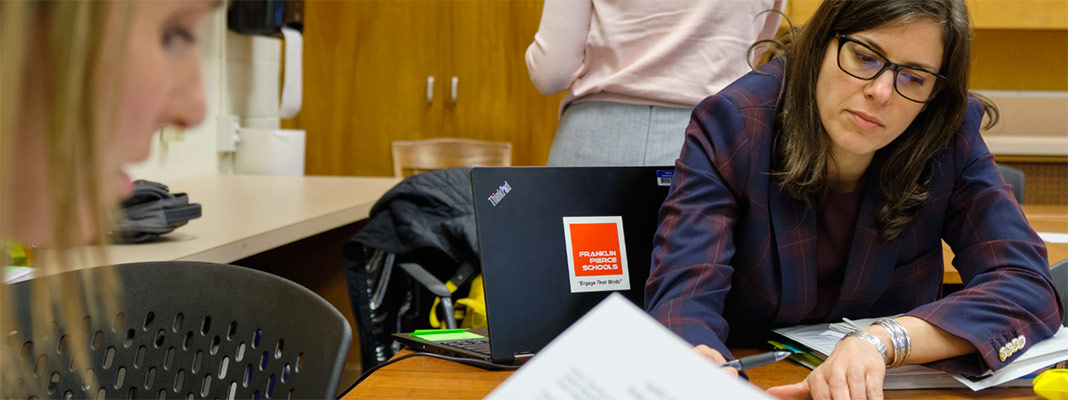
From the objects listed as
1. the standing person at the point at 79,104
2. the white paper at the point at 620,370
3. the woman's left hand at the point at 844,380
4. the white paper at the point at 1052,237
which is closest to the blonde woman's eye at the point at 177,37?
the standing person at the point at 79,104

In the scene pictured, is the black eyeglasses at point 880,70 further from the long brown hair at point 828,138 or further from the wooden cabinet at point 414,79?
the wooden cabinet at point 414,79

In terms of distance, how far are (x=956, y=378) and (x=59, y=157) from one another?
101 centimetres

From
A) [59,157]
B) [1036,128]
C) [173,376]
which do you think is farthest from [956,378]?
[1036,128]

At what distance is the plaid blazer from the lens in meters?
1.10

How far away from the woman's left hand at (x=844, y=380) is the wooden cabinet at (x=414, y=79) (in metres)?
3.20

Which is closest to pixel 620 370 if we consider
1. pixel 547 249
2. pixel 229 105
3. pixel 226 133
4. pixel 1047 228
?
pixel 547 249

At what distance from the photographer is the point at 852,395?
0.94m

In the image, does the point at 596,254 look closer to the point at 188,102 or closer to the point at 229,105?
the point at 188,102

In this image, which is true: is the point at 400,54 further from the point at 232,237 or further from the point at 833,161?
the point at 833,161

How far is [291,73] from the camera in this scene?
3.48m

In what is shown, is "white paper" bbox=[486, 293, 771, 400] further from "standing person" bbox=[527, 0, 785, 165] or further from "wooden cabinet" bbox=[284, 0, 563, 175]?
"wooden cabinet" bbox=[284, 0, 563, 175]

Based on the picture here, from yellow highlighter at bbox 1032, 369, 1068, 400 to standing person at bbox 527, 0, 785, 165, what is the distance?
71 centimetres

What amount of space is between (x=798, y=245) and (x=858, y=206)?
105 millimetres

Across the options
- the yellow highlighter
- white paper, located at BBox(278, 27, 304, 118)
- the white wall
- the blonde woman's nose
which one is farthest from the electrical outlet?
the blonde woman's nose
